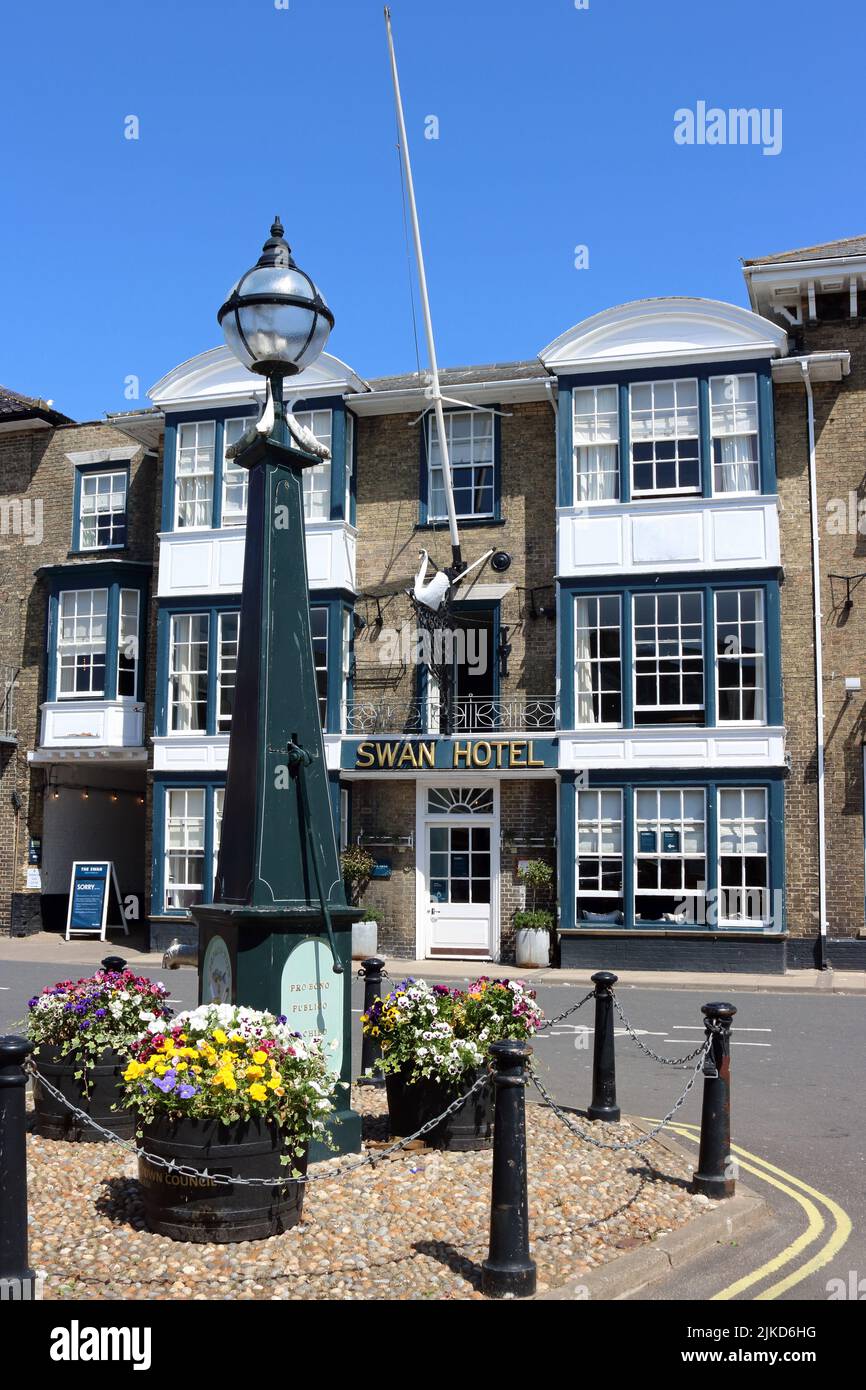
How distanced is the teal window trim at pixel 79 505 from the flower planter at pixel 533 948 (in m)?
11.1

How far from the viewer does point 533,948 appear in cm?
2084

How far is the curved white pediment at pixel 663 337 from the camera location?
20.9 m

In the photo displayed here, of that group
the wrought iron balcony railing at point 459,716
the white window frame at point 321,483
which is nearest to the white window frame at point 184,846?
the wrought iron balcony railing at point 459,716

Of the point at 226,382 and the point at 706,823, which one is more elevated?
the point at 226,382

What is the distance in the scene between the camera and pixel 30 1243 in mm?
5984

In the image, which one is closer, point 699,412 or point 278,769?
point 278,769

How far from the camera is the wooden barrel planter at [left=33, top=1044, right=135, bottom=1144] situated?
26.8ft

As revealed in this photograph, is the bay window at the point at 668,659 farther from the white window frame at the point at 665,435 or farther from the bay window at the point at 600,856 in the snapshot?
the white window frame at the point at 665,435

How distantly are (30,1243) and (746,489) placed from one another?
57.8 ft

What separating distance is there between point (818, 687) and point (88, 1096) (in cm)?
1533

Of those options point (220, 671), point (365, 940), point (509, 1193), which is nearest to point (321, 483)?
point (220, 671)

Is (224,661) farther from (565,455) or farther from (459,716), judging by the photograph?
(565,455)
